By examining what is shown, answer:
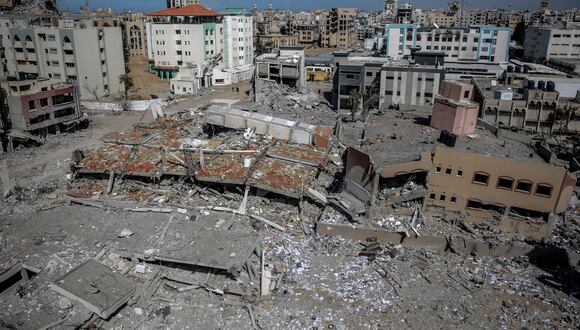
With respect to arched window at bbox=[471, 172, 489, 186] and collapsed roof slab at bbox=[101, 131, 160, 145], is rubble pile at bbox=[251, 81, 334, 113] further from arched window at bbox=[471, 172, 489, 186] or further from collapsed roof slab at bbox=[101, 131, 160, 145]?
arched window at bbox=[471, 172, 489, 186]

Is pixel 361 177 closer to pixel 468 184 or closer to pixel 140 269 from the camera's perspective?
pixel 468 184

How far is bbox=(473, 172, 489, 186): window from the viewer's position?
716 inches

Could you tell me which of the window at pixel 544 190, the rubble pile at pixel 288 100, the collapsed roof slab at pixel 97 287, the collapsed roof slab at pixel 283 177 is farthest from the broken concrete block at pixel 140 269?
the rubble pile at pixel 288 100

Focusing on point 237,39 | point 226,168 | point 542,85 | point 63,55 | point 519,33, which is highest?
point 519,33

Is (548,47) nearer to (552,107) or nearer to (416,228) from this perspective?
(552,107)

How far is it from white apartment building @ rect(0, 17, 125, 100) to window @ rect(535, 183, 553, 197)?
3989cm

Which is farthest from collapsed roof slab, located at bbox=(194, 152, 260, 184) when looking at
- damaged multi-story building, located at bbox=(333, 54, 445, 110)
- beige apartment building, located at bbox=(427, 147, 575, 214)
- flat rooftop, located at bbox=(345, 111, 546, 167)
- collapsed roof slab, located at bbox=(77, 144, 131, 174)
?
damaged multi-story building, located at bbox=(333, 54, 445, 110)

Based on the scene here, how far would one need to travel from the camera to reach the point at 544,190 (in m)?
17.8

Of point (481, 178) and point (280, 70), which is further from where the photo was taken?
point (280, 70)

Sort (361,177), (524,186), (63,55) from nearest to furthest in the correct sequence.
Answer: (524,186)
(361,177)
(63,55)

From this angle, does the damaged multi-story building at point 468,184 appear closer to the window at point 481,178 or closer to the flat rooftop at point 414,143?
the window at point 481,178

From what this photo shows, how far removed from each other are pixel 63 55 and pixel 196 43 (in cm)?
1672

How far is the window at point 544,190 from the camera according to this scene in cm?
1758

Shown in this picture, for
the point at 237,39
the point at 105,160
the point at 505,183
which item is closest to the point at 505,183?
the point at 505,183
